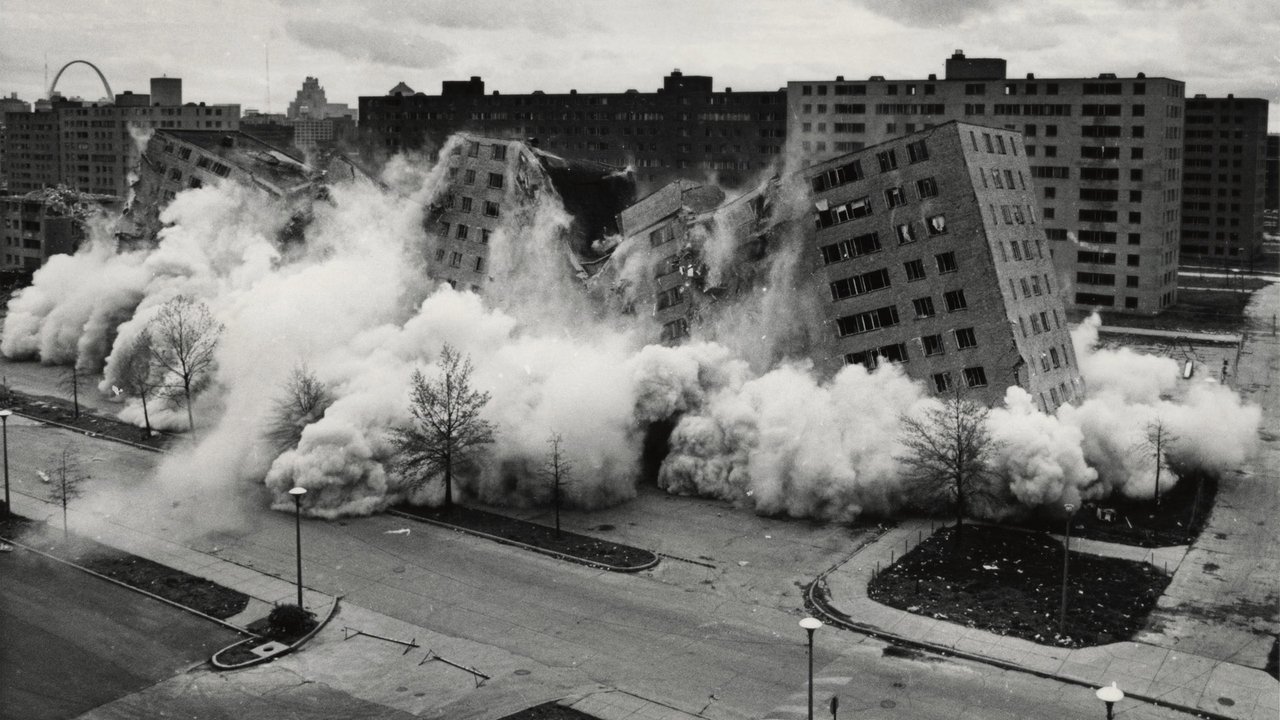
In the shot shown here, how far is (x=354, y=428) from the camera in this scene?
167ft

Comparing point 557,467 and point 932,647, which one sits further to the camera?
point 557,467

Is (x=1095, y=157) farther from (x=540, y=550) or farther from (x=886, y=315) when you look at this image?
(x=540, y=550)

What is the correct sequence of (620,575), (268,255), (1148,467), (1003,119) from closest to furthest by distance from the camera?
(620,575) < (1148,467) < (268,255) < (1003,119)

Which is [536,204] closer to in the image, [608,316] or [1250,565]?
[608,316]

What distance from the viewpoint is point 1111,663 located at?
3422 cm

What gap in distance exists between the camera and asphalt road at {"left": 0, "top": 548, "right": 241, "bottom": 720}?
105 ft

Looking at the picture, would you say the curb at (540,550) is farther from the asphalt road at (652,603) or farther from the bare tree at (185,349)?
the bare tree at (185,349)

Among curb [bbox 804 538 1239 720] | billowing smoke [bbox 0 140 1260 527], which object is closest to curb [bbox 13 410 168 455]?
billowing smoke [bbox 0 140 1260 527]

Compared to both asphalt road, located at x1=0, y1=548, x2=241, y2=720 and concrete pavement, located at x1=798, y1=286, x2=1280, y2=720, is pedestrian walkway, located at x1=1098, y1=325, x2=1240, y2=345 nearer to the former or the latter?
concrete pavement, located at x1=798, y1=286, x2=1280, y2=720

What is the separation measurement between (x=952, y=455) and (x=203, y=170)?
56.9 meters

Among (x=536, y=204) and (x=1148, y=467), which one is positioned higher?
(x=536, y=204)

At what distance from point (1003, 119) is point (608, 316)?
64.2 m

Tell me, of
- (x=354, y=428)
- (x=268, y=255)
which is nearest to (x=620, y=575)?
(x=354, y=428)

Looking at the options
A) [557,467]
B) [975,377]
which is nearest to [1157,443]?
[975,377]
